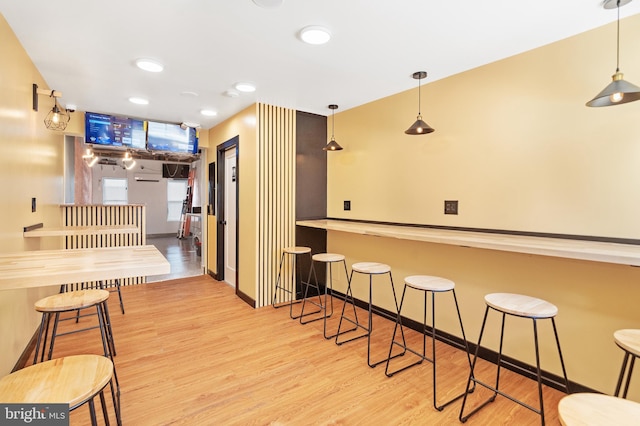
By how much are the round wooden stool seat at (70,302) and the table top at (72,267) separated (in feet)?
1.08

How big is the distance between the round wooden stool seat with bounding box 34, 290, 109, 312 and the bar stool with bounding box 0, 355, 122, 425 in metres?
0.90

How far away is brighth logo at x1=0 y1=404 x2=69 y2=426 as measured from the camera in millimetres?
1038

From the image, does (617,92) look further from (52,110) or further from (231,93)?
(52,110)

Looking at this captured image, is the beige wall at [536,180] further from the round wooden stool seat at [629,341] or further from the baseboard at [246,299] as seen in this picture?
the baseboard at [246,299]

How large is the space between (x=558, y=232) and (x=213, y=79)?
3.27 meters

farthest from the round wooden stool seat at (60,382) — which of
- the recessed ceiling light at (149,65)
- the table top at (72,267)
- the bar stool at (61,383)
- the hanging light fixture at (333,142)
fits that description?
the hanging light fixture at (333,142)

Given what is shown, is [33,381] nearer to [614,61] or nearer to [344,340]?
[344,340]

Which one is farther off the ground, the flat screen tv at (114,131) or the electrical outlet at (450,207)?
the flat screen tv at (114,131)

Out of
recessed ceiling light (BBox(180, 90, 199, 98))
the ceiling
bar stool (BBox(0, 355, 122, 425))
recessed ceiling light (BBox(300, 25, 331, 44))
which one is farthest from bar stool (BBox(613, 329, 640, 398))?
recessed ceiling light (BBox(180, 90, 199, 98))

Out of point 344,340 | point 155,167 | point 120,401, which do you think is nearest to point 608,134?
point 344,340

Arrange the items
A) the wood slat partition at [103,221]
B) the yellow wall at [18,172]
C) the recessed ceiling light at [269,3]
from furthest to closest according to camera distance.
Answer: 1. the wood slat partition at [103,221]
2. the yellow wall at [18,172]
3. the recessed ceiling light at [269,3]

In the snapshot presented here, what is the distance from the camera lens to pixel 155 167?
1048 centimetres

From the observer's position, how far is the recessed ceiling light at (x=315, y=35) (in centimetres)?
211

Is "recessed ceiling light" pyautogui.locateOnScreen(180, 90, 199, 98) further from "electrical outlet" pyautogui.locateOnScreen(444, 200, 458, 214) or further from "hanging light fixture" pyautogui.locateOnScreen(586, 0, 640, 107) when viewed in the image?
"hanging light fixture" pyautogui.locateOnScreen(586, 0, 640, 107)
